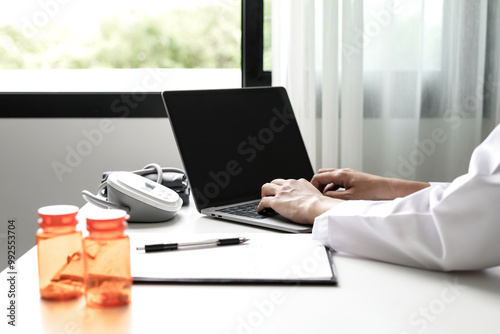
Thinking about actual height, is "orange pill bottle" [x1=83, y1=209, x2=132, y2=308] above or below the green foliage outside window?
below

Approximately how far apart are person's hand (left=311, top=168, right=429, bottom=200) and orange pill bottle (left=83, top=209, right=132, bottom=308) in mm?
629

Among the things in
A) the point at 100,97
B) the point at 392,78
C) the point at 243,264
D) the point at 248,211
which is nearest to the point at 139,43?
the point at 100,97

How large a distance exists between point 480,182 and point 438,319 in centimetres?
20

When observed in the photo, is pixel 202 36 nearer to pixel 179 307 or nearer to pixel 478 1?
pixel 478 1

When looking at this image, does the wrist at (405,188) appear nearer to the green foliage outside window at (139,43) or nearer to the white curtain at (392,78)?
the white curtain at (392,78)

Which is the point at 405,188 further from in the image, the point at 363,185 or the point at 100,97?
the point at 100,97

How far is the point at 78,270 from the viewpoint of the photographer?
0.67 meters

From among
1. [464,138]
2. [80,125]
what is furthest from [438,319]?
[80,125]

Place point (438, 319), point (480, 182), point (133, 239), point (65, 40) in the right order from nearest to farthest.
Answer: point (438, 319) → point (480, 182) → point (133, 239) → point (65, 40)

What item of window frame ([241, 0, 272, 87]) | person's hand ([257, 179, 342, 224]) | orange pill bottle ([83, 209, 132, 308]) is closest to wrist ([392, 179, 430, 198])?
person's hand ([257, 179, 342, 224])

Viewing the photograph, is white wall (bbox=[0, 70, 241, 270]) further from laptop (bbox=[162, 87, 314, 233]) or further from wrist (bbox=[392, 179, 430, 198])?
wrist (bbox=[392, 179, 430, 198])

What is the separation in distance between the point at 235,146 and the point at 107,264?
623 millimetres

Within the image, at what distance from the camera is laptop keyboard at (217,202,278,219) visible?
107 centimetres

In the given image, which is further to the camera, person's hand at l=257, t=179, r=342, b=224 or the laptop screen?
the laptop screen
